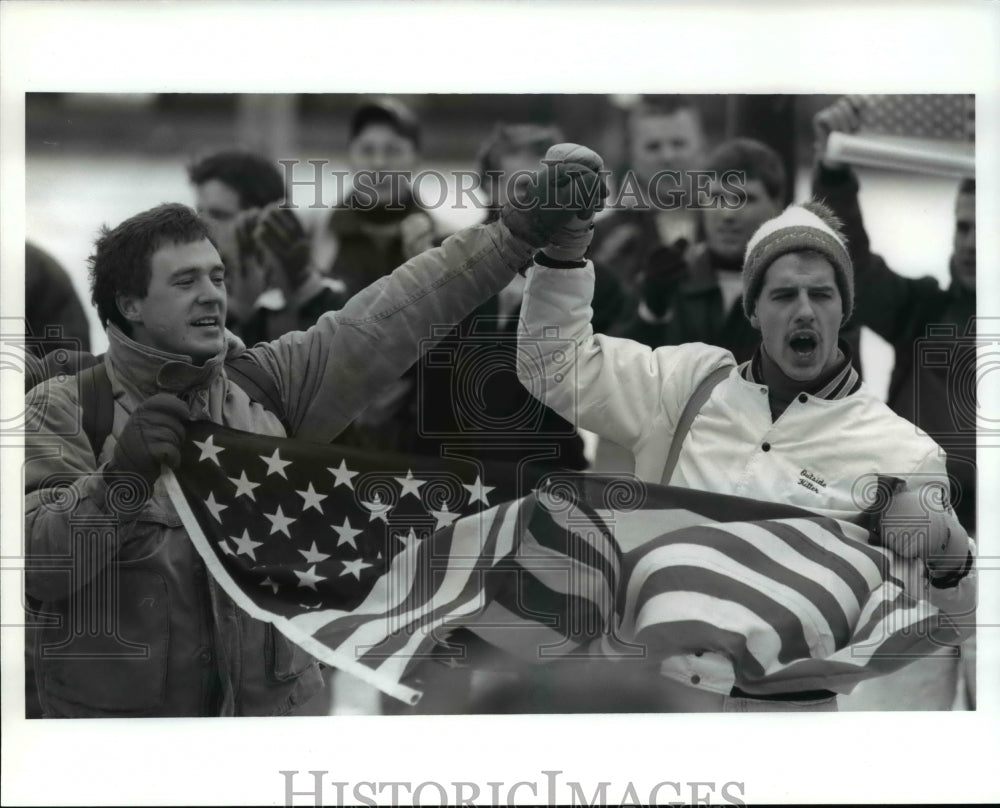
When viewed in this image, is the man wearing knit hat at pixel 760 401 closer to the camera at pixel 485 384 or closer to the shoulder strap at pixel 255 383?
the camera at pixel 485 384

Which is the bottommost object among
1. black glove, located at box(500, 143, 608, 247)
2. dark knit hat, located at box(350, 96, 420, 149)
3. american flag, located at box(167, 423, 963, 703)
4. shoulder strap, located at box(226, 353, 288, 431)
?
american flag, located at box(167, 423, 963, 703)

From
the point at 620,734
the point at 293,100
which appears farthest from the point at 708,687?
the point at 293,100

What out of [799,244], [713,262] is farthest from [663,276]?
[799,244]

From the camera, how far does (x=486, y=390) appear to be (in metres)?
4.23

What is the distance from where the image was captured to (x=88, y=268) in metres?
4.23

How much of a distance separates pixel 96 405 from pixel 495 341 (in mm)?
1233

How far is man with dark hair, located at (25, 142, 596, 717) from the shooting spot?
413 centimetres

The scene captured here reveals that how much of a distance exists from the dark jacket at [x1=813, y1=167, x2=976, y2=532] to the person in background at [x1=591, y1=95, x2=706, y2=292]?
1.35ft

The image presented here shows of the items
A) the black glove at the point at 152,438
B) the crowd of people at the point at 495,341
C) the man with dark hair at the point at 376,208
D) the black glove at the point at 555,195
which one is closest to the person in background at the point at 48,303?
the crowd of people at the point at 495,341

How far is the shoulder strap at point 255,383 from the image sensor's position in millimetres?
4207

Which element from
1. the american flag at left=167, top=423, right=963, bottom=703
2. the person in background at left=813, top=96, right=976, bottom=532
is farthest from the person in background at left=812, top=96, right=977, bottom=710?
the american flag at left=167, top=423, right=963, bottom=703

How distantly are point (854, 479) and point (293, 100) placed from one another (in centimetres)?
208

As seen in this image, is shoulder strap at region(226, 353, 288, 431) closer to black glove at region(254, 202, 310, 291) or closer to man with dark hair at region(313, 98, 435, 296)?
black glove at region(254, 202, 310, 291)

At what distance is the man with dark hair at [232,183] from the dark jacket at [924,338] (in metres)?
1.70
